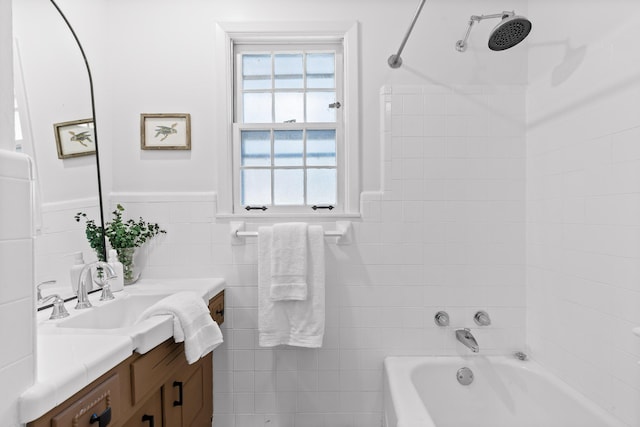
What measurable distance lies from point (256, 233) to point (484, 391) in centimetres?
141

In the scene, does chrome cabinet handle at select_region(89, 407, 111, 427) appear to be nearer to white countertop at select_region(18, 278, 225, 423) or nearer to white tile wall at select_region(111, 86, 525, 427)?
white countertop at select_region(18, 278, 225, 423)

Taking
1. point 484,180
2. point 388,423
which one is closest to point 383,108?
point 484,180

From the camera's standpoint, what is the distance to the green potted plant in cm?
164

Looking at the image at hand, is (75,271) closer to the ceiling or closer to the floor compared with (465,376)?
closer to the ceiling

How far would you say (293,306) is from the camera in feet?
5.68

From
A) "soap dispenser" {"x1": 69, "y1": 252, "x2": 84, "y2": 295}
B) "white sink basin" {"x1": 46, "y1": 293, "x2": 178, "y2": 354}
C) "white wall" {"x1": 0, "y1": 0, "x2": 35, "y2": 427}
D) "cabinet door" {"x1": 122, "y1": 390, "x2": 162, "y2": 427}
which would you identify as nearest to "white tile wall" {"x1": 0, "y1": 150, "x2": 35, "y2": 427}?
"white wall" {"x1": 0, "y1": 0, "x2": 35, "y2": 427}

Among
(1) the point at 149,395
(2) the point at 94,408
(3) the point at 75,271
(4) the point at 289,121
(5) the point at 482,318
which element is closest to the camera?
(2) the point at 94,408

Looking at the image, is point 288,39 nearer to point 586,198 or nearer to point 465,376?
point 586,198

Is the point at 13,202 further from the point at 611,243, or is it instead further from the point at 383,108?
the point at 611,243

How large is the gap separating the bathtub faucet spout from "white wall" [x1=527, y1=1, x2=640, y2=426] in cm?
36

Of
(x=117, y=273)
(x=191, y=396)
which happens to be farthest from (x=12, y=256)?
(x=191, y=396)

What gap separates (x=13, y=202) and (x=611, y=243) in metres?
1.87

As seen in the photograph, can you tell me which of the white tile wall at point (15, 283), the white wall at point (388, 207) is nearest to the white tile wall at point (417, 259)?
the white wall at point (388, 207)

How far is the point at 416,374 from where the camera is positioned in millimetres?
1755
